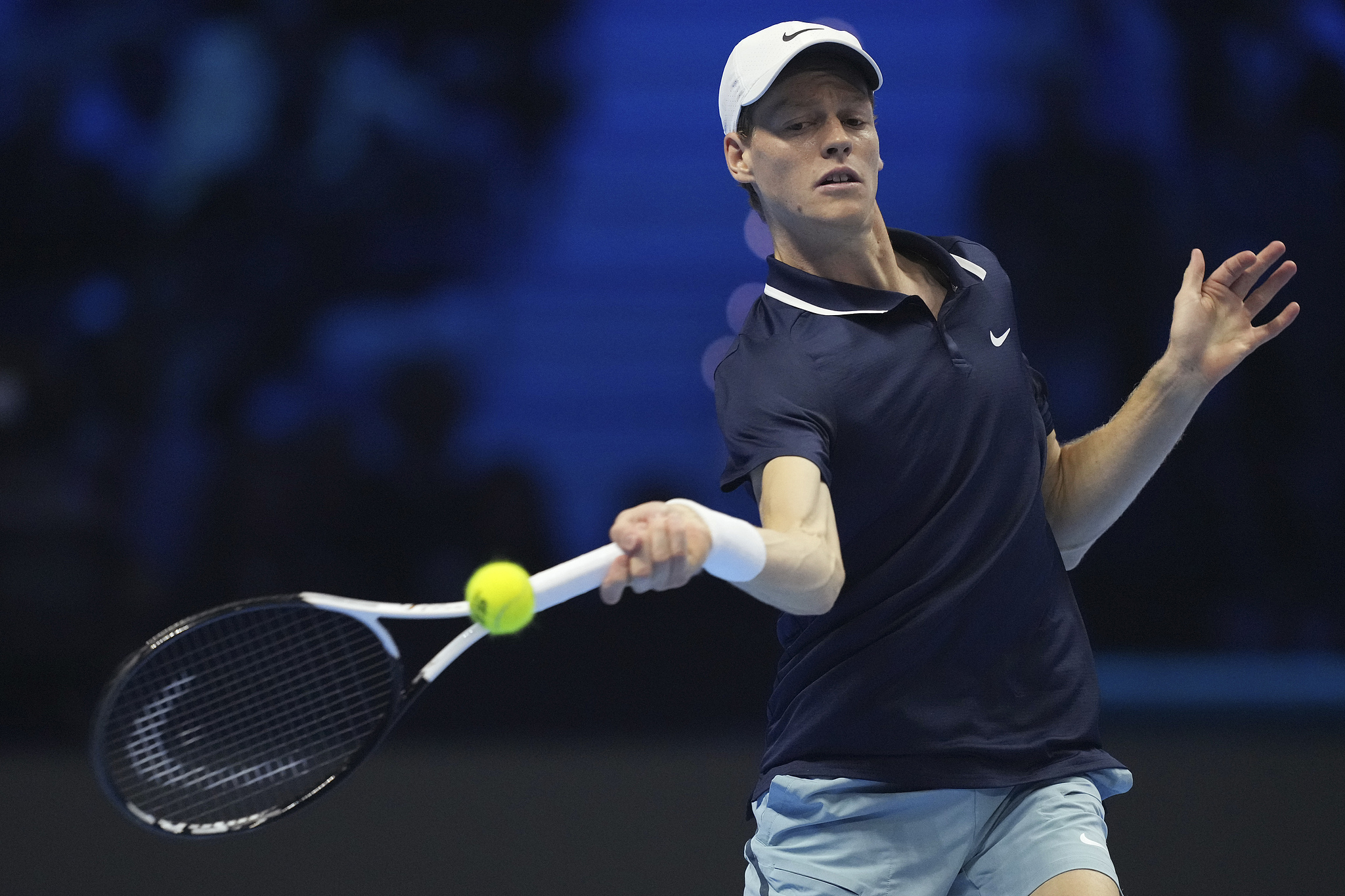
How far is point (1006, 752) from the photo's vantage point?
1843mm

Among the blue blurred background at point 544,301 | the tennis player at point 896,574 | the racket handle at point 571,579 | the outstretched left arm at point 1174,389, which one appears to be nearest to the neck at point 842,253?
the tennis player at point 896,574

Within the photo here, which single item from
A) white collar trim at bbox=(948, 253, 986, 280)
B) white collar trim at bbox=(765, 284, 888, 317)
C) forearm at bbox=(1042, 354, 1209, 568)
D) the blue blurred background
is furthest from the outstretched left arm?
the blue blurred background

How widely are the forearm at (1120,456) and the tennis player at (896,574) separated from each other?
16 centimetres

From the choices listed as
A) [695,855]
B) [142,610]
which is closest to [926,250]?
[695,855]

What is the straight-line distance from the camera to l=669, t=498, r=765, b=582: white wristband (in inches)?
59.7

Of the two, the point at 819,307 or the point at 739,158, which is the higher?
the point at 739,158

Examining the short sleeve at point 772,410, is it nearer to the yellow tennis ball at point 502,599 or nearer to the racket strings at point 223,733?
the yellow tennis ball at point 502,599

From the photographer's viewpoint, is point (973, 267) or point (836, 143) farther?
point (973, 267)

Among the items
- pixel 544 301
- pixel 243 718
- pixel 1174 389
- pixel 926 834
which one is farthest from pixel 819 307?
pixel 544 301

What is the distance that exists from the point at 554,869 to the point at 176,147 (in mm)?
2609

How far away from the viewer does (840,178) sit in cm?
191

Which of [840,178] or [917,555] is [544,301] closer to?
[840,178]

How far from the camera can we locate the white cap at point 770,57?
6.20 feet

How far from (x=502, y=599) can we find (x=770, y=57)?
2.70 ft
